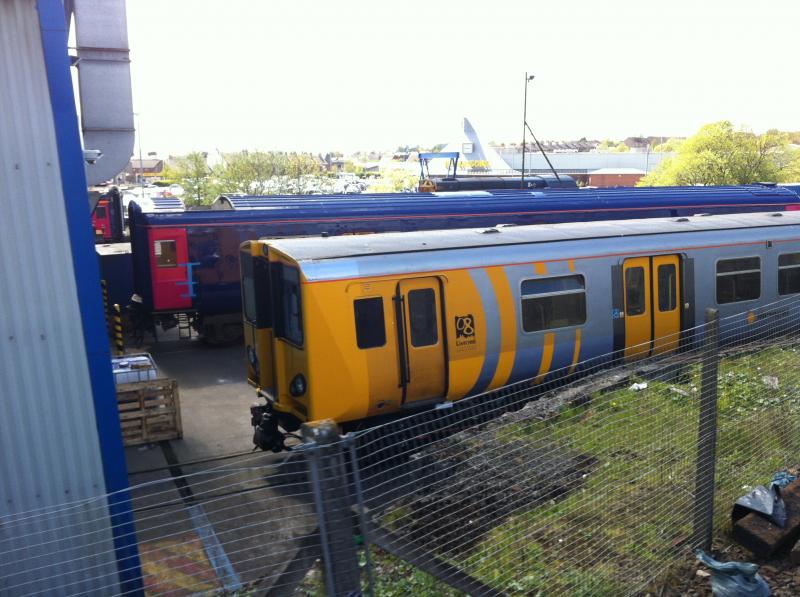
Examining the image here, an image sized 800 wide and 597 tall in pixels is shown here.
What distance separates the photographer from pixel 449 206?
18781mm

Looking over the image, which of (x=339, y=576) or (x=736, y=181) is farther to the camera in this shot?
(x=736, y=181)

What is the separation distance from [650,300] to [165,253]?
10.5 m

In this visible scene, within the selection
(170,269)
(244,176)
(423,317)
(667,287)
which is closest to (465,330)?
(423,317)

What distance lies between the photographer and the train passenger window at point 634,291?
10727 mm

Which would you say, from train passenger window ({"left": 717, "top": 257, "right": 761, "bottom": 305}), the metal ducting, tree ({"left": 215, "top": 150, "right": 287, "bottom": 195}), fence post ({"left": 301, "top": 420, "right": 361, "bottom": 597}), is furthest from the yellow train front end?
tree ({"left": 215, "top": 150, "right": 287, "bottom": 195})

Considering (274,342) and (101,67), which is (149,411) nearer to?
(274,342)

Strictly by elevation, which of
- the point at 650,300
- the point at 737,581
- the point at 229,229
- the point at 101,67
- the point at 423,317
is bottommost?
the point at 737,581

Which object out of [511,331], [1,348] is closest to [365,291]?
[511,331]

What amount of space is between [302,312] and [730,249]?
24.6 feet

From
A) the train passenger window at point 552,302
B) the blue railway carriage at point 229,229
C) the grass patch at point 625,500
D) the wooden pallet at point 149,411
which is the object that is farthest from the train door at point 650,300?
the blue railway carriage at point 229,229

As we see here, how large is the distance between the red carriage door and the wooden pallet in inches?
242

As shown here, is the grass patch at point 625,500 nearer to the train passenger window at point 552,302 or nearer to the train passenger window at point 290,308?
the train passenger window at point 552,302

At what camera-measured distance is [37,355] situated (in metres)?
4.82

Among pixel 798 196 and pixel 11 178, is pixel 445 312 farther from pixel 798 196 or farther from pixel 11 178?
pixel 798 196
